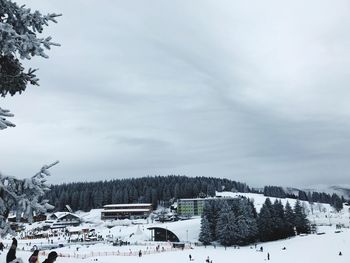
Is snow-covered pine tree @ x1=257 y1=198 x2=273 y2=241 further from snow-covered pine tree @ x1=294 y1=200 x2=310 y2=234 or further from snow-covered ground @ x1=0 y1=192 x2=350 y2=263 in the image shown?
snow-covered pine tree @ x1=294 y1=200 x2=310 y2=234

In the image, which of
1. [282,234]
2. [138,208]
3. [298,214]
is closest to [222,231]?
[282,234]

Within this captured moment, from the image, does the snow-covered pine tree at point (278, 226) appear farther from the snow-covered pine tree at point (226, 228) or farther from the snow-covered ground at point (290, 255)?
the snow-covered pine tree at point (226, 228)

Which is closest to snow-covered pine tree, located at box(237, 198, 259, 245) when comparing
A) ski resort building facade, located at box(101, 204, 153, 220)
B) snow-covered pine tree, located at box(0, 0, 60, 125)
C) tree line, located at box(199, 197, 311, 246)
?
tree line, located at box(199, 197, 311, 246)

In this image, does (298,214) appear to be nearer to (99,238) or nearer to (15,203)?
(99,238)

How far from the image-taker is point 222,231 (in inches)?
Result: 3233

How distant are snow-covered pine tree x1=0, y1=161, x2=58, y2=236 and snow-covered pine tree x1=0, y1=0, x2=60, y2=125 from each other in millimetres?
1189

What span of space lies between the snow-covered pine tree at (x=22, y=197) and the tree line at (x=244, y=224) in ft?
252

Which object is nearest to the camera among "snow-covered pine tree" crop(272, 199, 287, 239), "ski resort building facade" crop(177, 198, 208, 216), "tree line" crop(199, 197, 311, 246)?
"tree line" crop(199, 197, 311, 246)

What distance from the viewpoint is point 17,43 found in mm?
8180

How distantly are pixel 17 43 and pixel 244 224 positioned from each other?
79.1m

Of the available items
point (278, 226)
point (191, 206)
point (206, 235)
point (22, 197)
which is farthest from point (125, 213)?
point (22, 197)

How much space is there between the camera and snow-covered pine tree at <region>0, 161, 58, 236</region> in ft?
25.5

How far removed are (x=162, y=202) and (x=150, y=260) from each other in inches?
5229

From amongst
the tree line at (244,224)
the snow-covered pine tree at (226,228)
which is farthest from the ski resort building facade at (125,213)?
the snow-covered pine tree at (226,228)
